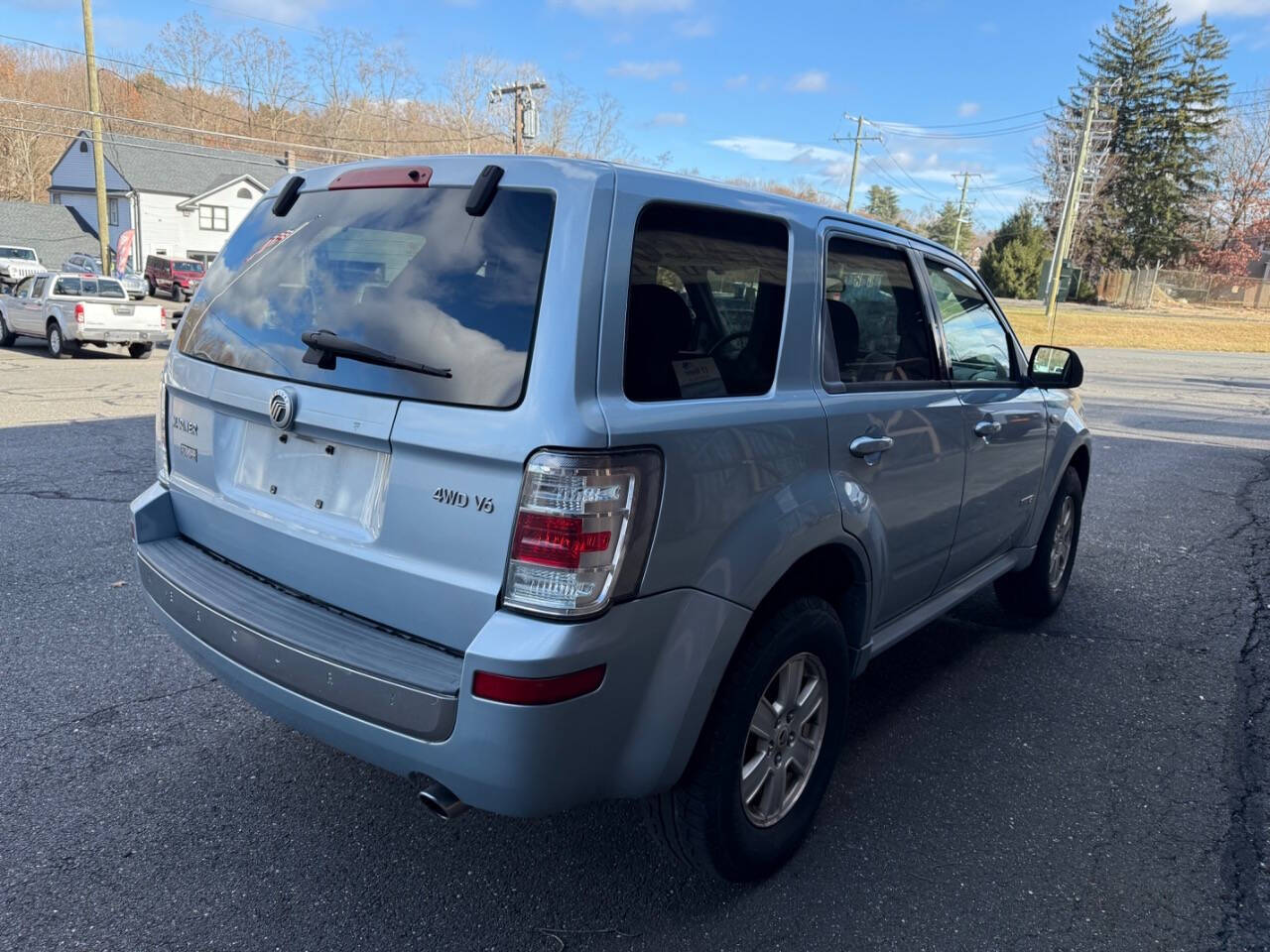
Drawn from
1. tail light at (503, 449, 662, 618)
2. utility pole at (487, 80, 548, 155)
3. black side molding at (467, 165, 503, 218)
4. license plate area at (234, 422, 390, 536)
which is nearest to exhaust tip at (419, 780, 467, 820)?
tail light at (503, 449, 662, 618)

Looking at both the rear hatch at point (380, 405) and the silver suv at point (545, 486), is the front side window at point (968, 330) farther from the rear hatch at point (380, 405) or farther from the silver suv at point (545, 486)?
the rear hatch at point (380, 405)

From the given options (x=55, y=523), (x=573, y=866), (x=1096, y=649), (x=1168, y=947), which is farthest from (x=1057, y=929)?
(x=55, y=523)

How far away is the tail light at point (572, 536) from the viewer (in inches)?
78.1

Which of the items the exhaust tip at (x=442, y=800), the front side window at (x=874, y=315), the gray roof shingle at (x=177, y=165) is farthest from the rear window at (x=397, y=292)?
the gray roof shingle at (x=177, y=165)

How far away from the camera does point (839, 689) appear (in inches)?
115

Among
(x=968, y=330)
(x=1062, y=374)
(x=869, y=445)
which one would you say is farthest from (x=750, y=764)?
(x=1062, y=374)

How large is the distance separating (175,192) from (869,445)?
179 feet

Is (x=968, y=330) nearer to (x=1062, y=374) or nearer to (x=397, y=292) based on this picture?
(x=1062, y=374)

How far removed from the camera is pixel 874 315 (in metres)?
3.23

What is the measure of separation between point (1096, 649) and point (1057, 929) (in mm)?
2428

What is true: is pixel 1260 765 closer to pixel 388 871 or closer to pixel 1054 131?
pixel 388 871

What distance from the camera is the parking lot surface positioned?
98.0 inches

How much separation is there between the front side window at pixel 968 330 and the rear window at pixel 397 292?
2.09 m

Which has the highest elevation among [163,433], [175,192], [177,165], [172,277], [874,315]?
[177,165]
